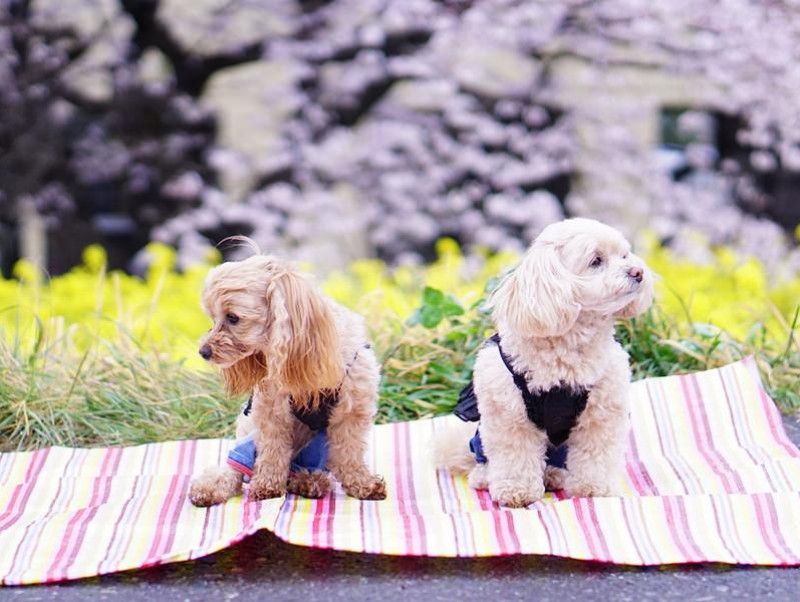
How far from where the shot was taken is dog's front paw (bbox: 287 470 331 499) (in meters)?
2.83

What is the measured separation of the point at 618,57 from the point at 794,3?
4.54ft

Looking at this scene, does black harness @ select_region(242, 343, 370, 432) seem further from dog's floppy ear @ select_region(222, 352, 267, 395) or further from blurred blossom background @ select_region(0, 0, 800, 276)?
blurred blossom background @ select_region(0, 0, 800, 276)

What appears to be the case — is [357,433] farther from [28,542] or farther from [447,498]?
[28,542]

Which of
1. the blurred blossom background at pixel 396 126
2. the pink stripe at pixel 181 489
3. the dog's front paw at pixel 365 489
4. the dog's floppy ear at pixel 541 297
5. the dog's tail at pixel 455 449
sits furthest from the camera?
the blurred blossom background at pixel 396 126

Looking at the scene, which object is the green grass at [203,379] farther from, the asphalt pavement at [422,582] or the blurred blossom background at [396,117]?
the blurred blossom background at [396,117]

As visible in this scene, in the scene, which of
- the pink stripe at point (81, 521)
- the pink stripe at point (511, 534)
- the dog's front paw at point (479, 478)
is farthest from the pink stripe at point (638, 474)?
the pink stripe at point (81, 521)

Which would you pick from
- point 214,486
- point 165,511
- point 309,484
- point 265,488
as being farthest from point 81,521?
point 309,484

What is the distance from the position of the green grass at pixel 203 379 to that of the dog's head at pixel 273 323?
3.99 ft

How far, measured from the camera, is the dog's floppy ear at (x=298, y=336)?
2592mm

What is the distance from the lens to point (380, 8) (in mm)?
7887

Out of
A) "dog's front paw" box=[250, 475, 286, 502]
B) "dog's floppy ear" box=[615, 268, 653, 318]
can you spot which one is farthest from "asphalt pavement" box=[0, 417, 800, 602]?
"dog's floppy ear" box=[615, 268, 653, 318]

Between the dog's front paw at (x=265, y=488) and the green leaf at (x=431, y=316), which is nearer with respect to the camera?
the dog's front paw at (x=265, y=488)

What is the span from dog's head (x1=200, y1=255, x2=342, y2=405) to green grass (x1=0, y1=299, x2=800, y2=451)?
3.99 ft

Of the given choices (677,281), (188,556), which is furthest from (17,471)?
(677,281)
